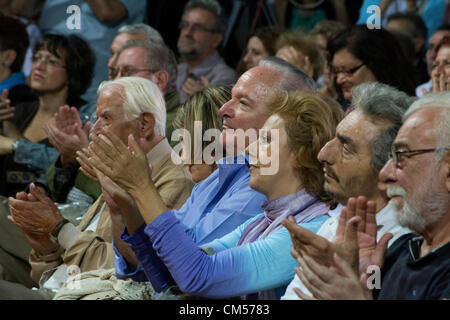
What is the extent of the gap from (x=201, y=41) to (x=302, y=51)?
2.62 ft

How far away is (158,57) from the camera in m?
4.66

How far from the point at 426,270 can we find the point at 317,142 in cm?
68

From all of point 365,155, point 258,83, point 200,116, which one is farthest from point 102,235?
point 365,155

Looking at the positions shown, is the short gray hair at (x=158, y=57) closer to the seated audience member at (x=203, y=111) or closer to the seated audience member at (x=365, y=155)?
the seated audience member at (x=203, y=111)

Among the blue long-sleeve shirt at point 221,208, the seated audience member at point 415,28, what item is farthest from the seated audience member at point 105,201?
the seated audience member at point 415,28

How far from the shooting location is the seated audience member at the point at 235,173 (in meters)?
2.99

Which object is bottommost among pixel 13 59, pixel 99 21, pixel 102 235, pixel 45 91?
pixel 102 235

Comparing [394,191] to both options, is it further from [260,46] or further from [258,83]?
[260,46]

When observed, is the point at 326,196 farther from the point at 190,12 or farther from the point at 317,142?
the point at 190,12

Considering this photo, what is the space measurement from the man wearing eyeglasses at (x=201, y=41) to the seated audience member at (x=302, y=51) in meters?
0.48

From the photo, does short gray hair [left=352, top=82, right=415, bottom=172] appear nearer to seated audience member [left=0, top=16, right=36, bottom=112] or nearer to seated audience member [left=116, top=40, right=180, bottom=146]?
seated audience member [left=116, top=40, right=180, bottom=146]

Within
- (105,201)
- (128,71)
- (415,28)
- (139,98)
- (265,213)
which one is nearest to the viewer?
(265,213)

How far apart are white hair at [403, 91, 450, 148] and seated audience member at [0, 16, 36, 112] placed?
11.8 feet
